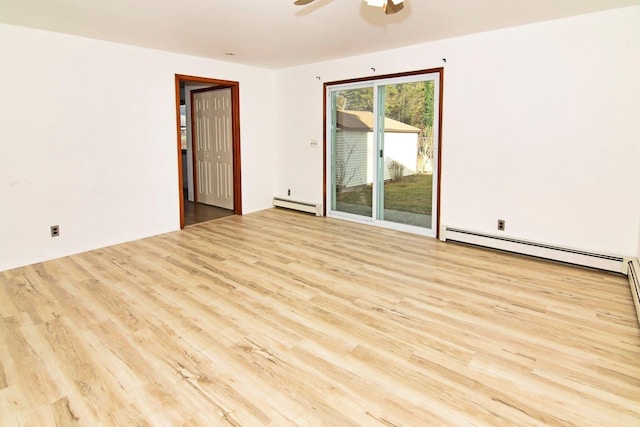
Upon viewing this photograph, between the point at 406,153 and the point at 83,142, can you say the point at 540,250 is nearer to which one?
the point at 406,153

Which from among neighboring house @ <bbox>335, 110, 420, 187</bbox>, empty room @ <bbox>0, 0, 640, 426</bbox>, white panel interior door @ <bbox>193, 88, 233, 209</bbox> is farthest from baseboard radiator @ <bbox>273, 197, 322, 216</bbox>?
white panel interior door @ <bbox>193, 88, 233, 209</bbox>

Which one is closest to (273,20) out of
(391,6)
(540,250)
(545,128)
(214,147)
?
(391,6)

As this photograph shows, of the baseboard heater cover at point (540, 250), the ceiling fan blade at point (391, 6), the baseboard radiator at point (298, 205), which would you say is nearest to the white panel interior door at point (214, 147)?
the baseboard radiator at point (298, 205)

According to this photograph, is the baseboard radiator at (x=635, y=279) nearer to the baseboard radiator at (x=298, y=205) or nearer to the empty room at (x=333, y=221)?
the empty room at (x=333, y=221)

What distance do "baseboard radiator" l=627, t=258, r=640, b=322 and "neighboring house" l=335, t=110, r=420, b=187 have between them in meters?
2.52

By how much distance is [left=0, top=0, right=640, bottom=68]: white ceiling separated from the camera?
3199mm

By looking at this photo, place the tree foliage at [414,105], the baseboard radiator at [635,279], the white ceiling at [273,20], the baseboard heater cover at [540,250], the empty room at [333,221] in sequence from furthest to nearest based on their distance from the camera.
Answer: the tree foliage at [414,105], the baseboard heater cover at [540,250], the white ceiling at [273,20], the baseboard radiator at [635,279], the empty room at [333,221]

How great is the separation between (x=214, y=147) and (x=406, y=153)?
351cm

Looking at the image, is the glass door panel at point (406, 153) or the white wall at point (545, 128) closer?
the white wall at point (545, 128)

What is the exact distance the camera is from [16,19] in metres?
3.51

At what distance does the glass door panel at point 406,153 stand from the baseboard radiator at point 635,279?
2109 millimetres

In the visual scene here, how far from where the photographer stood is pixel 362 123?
5.55 m

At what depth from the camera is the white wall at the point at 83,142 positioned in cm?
378

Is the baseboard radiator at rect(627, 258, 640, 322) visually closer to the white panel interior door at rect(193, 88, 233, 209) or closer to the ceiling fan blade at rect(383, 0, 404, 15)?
the ceiling fan blade at rect(383, 0, 404, 15)
